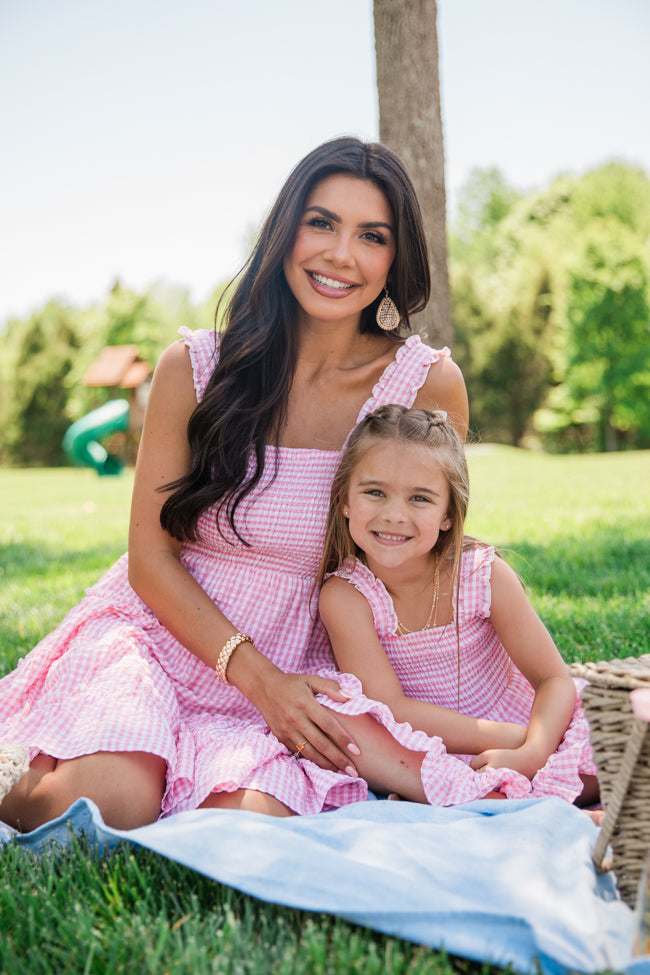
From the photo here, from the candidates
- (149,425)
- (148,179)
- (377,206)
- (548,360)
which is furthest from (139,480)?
(148,179)

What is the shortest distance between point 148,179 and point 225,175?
7.10 meters

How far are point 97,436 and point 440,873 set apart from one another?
22.8m

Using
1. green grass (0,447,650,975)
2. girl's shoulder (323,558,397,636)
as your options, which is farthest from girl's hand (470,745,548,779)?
green grass (0,447,650,975)

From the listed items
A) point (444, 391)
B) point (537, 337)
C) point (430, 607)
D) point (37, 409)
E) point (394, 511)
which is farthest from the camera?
point (37, 409)

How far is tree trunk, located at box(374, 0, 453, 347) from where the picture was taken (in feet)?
16.5

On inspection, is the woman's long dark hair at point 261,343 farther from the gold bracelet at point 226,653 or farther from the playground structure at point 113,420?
the playground structure at point 113,420

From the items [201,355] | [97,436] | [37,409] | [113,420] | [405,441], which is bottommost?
[37,409]

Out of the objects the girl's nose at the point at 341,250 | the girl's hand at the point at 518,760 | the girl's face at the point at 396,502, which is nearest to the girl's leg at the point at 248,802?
the girl's hand at the point at 518,760

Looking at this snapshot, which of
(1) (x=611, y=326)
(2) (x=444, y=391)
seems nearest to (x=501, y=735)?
(2) (x=444, y=391)

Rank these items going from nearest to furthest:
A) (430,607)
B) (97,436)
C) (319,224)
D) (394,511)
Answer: (394,511) → (430,607) → (319,224) → (97,436)

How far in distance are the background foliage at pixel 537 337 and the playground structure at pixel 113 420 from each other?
133 inches

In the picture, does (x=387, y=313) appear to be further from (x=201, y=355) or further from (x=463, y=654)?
(x=463, y=654)

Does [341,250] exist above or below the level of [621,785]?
above

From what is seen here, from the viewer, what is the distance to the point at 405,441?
2.60 metres
